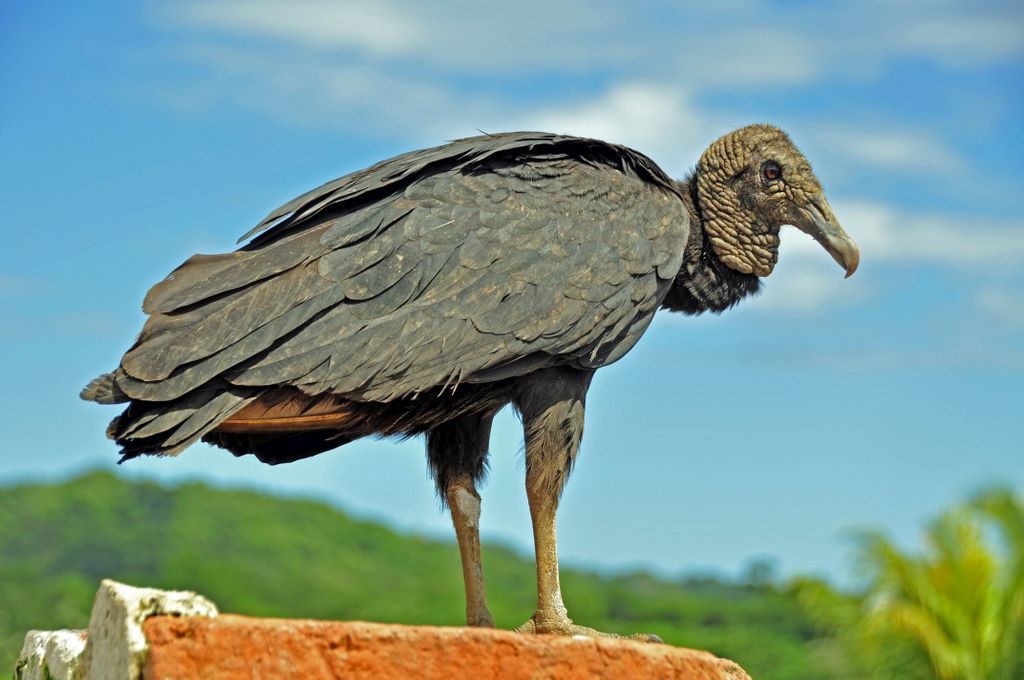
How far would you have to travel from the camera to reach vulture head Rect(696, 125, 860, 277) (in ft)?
22.6

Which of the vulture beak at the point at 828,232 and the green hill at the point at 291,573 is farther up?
the green hill at the point at 291,573

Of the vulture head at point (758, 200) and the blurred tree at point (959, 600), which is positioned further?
the blurred tree at point (959, 600)

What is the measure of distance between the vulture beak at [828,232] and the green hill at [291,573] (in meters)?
17.7

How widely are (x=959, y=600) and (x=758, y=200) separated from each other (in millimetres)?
10281

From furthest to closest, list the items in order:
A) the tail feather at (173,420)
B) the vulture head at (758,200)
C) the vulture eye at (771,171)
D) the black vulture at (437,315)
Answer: the vulture eye at (771,171), the vulture head at (758,200), the black vulture at (437,315), the tail feather at (173,420)

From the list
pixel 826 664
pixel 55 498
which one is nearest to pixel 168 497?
pixel 55 498

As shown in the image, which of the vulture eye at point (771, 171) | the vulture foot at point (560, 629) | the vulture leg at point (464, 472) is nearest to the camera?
the vulture foot at point (560, 629)

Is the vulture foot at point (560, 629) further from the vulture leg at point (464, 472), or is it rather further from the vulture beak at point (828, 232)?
the vulture beak at point (828, 232)

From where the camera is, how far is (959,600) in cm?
1584

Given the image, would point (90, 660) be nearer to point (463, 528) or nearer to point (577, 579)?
point (463, 528)

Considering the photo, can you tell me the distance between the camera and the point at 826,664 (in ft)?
57.2

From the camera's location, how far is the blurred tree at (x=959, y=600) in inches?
611

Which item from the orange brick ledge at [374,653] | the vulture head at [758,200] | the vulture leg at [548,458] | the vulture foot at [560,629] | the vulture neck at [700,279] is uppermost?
the vulture head at [758,200]

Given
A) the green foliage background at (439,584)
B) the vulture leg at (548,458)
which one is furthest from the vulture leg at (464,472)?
the green foliage background at (439,584)
